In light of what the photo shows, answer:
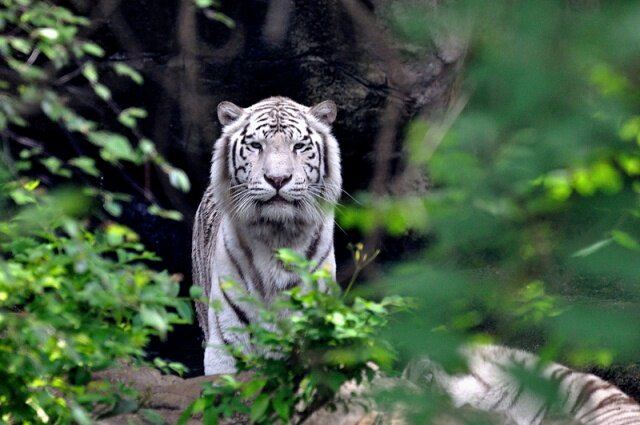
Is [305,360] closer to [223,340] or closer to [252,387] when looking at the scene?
[252,387]

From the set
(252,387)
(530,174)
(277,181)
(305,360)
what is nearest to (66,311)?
(252,387)

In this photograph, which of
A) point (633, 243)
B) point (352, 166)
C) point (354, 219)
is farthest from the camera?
point (352, 166)

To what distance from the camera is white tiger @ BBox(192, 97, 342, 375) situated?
504 centimetres

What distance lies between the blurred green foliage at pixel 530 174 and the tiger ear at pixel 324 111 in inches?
167

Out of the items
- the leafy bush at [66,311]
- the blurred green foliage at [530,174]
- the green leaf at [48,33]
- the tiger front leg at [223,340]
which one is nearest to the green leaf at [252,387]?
the leafy bush at [66,311]

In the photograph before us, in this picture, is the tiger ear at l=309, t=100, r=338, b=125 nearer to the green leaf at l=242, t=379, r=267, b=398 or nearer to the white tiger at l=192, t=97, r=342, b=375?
the white tiger at l=192, t=97, r=342, b=375

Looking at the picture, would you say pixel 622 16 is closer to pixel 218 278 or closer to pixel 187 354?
pixel 218 278

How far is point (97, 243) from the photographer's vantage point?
112 inches

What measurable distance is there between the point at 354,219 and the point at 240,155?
3.88 m

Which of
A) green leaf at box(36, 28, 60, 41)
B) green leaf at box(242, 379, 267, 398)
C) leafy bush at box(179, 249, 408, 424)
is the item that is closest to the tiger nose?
leafy bush at box(179, 249, 408, 424)

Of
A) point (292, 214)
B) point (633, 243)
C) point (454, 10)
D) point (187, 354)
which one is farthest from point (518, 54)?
point (187, 354)

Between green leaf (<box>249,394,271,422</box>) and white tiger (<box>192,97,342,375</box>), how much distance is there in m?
2.05

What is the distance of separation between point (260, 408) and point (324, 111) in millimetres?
3109

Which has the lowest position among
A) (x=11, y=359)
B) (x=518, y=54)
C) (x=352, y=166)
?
(x=352, y=166)
